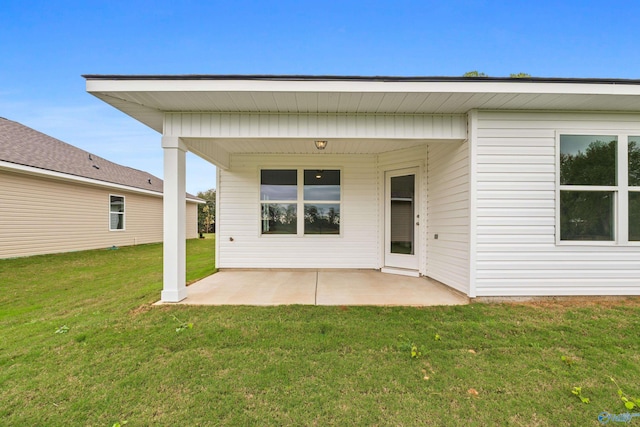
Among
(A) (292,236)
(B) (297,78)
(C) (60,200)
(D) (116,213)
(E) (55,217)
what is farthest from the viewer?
(D) (116,213)

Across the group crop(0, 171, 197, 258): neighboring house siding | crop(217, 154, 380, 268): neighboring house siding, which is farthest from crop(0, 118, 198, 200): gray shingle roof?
crop(217, 154, 380, 268): neighboring house siding

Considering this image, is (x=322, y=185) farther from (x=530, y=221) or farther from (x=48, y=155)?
(x=48, y=155)

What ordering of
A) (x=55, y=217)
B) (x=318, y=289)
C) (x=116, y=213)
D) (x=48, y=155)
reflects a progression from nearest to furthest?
(x=318, y=289) < (x=55, y=217) < (x=48, y=155) < (x=116, y=213)

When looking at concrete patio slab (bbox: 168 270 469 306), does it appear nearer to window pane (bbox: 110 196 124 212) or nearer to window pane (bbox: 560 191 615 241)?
window pane (bbox: 560 191 615 241)

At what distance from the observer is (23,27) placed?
8984 mm

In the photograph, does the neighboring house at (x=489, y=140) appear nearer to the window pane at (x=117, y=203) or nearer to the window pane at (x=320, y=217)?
the window pane at (x=320, y=217)

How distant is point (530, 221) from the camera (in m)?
3.84

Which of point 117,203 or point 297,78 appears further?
point 117,203

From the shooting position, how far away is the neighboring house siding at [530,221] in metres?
3.83

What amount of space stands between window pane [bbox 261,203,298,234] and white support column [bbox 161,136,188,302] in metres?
2.44

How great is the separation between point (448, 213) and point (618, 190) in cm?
223

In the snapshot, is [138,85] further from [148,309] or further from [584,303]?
[584,303]

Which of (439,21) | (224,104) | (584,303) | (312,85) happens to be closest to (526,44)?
(439,21)

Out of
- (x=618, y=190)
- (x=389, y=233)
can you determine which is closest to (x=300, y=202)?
(x=389, y=233)
